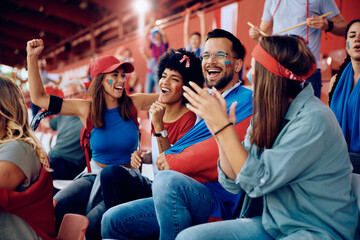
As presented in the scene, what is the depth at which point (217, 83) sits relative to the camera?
1.81m

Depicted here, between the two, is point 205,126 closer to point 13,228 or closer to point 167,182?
point 167,182

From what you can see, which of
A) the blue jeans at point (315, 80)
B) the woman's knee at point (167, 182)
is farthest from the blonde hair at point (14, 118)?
the blue jeans at point (315, 80)

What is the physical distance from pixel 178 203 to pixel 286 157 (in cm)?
56

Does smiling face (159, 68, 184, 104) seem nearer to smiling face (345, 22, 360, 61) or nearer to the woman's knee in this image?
the woman's knee

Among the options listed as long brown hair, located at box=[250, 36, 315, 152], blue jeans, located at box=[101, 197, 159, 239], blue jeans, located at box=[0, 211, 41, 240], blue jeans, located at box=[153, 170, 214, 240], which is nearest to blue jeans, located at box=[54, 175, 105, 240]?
blue jeans, located at box=[101, 197, 159, 239]

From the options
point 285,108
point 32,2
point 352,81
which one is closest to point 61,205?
point 285,108

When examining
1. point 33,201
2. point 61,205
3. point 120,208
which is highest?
point 33,201

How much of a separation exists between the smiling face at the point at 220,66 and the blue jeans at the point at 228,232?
3.06ft

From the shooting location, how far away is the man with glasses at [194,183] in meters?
1.29

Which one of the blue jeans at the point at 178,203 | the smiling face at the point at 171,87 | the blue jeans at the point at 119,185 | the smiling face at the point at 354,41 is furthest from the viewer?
the smiling face at the point at 171,87

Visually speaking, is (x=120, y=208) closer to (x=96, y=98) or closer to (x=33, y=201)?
(x=33, y=201)

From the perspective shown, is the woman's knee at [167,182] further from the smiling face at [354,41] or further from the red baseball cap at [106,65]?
the smiling face at [354,41]

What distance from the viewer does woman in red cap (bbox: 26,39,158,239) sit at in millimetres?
2057

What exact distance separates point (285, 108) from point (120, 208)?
3.45ft
